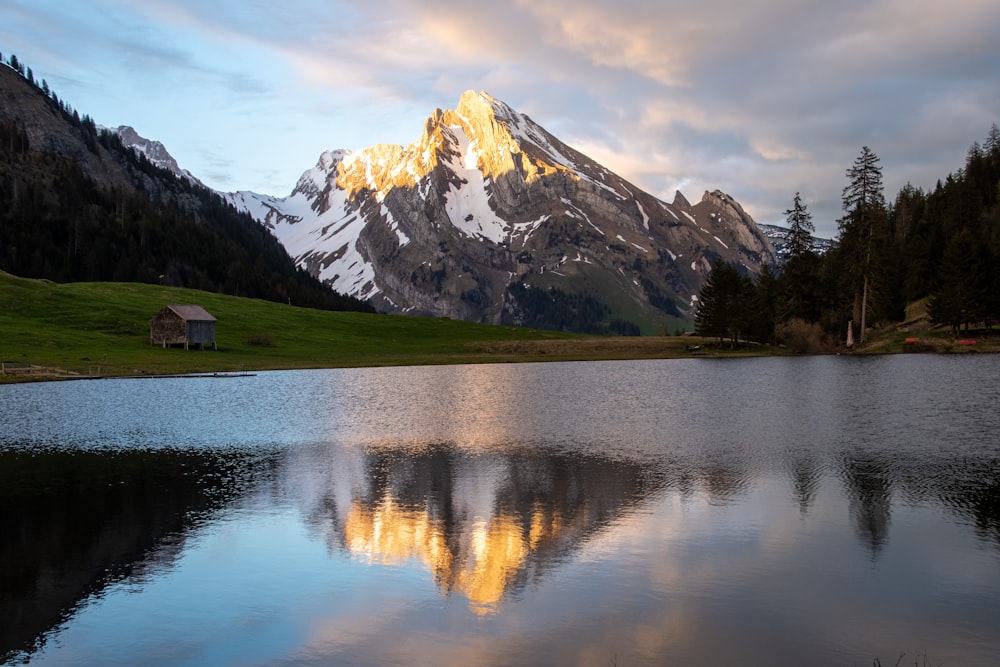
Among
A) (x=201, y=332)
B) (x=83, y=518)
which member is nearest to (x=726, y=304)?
(x=201, y=332)

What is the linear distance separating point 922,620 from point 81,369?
96907 mm

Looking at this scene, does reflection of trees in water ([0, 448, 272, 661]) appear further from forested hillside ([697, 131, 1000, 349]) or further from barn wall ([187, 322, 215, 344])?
forested hillside ([697, 131, 1000, 349])

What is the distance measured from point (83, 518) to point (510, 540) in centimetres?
1450

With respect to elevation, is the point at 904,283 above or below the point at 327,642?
above

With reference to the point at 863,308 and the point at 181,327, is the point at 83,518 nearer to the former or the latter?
the point at 181,327

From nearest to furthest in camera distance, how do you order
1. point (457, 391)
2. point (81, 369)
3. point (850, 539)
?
point (850, 539) → point (457, 391) → point (81, 369)

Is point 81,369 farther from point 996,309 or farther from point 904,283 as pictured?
point 904,283

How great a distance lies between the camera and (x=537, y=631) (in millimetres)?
15047

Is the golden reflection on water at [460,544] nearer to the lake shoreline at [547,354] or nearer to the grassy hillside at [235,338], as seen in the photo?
the lake shoreline at [547,354]

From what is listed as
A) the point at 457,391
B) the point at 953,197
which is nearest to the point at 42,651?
the point at 457,391

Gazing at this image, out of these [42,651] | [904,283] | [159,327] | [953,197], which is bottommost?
[42,651]

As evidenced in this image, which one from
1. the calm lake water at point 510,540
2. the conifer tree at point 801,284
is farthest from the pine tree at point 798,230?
the calm lake water at point 510,540

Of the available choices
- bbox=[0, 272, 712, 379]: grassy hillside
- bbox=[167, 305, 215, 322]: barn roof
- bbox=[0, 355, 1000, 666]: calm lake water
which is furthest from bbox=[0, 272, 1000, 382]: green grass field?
bbox=[0, 355, 1000, 666]: calm lake water

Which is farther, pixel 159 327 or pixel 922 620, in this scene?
pixel 159 327
